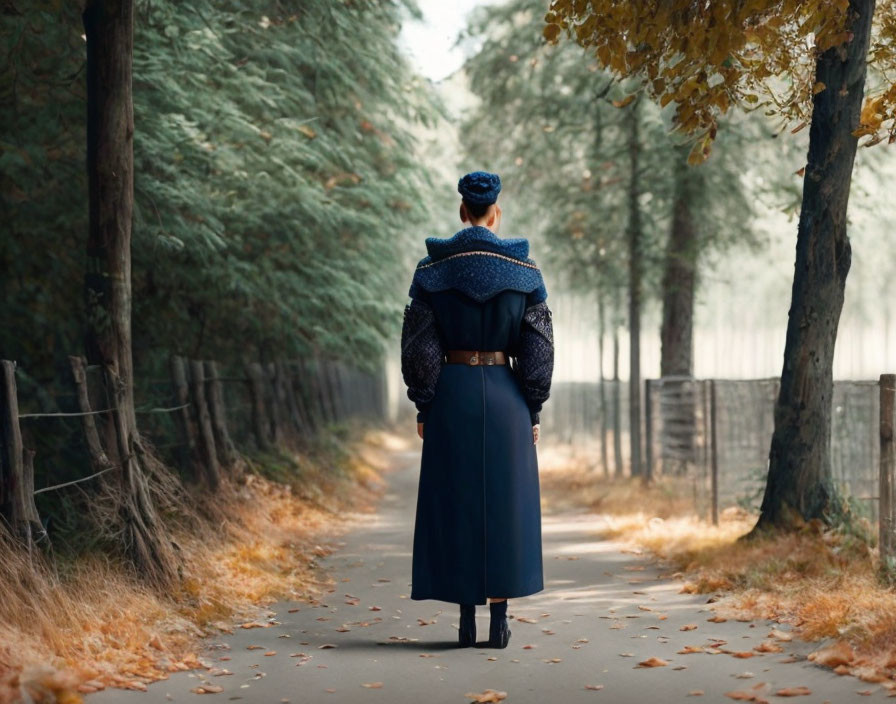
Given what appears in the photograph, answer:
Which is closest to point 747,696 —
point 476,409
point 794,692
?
point 794,692

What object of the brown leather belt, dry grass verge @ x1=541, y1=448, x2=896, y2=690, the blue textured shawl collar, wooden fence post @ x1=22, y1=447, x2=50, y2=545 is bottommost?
dry grass verge @ x1=541, y1=448, x2=896, y2=690

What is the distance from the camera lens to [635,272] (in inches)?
684

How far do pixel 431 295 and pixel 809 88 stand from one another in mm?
4173

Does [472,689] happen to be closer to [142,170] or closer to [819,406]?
[819,406]

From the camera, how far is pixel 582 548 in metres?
12.0

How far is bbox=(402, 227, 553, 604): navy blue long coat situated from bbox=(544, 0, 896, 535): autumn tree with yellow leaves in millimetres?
2553

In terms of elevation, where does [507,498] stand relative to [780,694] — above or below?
above

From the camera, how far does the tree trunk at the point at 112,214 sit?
8.72m

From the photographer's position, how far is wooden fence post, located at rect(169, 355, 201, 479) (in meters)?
11.5

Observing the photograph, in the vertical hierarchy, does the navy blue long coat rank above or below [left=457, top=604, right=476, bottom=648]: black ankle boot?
above

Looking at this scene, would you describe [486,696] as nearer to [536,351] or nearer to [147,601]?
[536,351]

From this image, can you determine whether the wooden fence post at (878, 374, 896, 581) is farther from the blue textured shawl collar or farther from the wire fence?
the wire fence

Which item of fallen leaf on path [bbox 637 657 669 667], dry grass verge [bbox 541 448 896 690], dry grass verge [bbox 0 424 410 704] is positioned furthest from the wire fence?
dry grass verge [bbox 541 448 896 690]

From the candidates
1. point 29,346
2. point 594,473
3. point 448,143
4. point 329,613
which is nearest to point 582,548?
point 329,613
